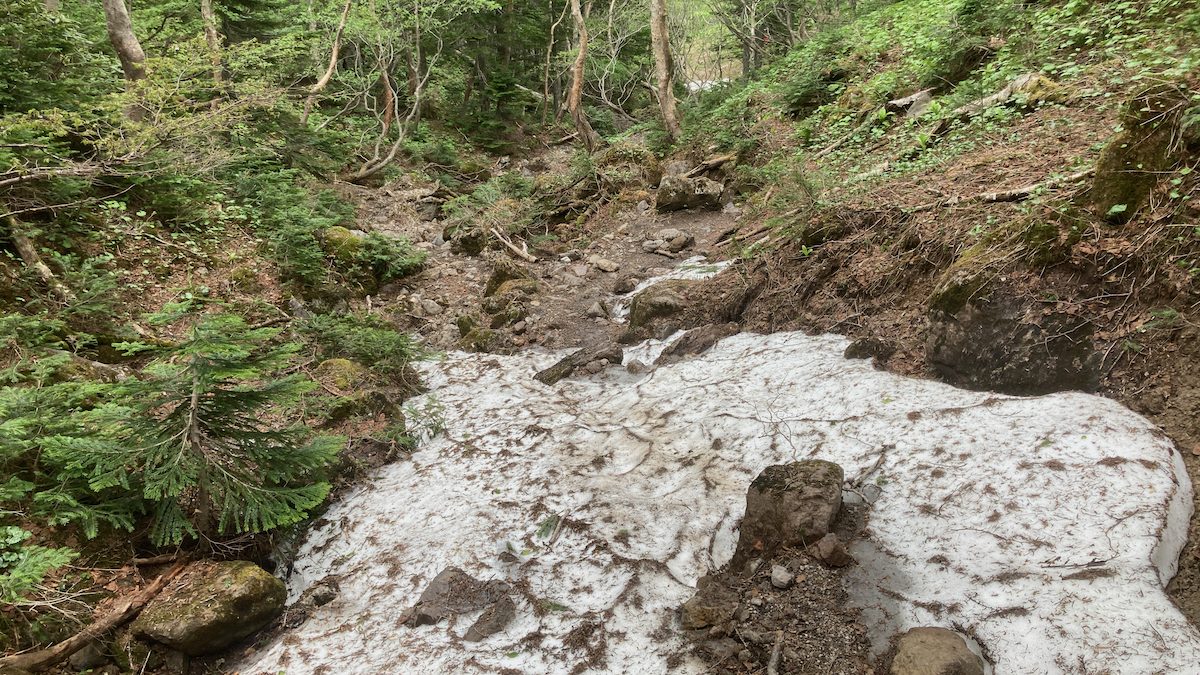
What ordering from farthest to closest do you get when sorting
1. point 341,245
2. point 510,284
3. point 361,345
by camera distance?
point 341,245
point 510,284
point 361,345

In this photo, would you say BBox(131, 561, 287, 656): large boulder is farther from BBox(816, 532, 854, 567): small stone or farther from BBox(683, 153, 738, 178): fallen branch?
BBox(683, 153, 738, 178): fallen branch

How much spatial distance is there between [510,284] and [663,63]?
9375 mm

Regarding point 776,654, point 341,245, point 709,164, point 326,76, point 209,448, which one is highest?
point 326,76

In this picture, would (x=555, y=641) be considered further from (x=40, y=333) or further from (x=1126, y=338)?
(x=40, y=333)

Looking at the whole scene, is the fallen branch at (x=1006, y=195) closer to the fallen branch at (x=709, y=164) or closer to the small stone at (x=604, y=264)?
the small stone at (x=604, y=264)

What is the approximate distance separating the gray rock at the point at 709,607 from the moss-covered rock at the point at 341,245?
365 inches

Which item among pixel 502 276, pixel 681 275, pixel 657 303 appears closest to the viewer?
pixel 657 303

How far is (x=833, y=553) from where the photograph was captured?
3.62 m

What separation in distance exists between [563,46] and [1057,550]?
80.5ft

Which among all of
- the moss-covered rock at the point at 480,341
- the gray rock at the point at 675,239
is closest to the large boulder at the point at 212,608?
the moss-covered rock at the point at 480,341

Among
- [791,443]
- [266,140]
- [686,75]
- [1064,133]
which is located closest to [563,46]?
[686,75]

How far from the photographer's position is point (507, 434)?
640cm

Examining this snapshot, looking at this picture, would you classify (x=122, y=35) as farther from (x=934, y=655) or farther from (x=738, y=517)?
(x=934, y=655)

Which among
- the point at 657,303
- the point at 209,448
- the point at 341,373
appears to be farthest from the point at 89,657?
the point at 657,303
